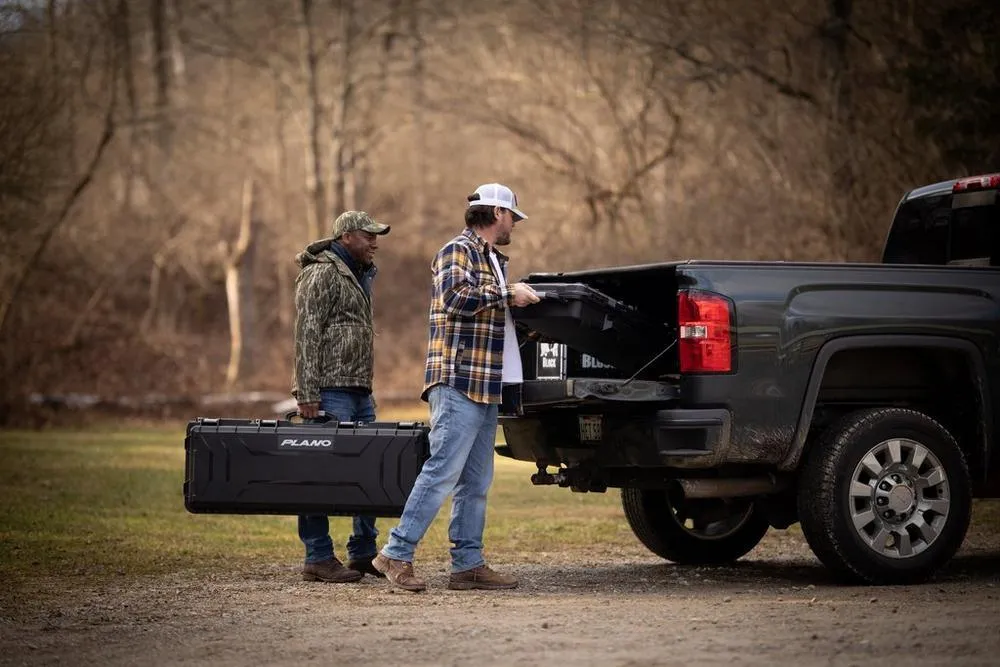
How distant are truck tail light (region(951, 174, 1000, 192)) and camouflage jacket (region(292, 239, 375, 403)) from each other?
403 centimetres

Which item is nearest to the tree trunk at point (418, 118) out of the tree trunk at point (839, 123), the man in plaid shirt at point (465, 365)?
the tree trunk at point (839, 123)

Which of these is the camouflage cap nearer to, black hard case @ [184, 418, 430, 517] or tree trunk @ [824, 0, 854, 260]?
black hard case @ [184, 418, 430, 517]

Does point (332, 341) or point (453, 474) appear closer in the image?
point (453, 474)

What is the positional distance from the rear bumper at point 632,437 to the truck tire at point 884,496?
0.66 m

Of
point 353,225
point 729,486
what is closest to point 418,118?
point 353,225

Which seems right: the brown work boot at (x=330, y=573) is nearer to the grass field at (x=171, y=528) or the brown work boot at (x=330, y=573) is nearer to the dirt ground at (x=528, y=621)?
the dirt ground at (x=528, y=621)

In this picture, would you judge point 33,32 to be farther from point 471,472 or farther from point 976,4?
point 471,472

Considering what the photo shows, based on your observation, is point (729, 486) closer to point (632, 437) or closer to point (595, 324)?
point (632, 437)

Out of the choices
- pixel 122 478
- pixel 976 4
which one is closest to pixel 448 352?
pixel 122 478

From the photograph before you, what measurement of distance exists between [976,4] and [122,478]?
12335mm

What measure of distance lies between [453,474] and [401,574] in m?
0.61

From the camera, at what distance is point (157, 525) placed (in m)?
12.7

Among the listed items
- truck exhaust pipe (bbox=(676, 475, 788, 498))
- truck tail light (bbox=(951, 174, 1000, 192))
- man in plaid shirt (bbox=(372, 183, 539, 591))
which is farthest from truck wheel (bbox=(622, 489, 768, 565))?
truck tail light (bbox=(951, 174, 1000, 192))

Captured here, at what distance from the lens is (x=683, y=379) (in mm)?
8156
